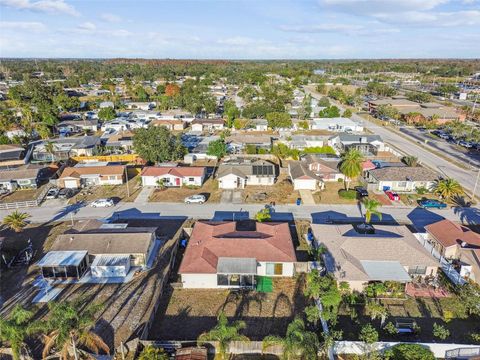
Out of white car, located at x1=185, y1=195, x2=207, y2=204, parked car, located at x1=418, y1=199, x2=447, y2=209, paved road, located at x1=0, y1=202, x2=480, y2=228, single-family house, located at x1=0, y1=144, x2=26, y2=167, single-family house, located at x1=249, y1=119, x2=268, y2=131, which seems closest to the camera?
paved road, located at x1=0, y1=202, x2=480, y2=228

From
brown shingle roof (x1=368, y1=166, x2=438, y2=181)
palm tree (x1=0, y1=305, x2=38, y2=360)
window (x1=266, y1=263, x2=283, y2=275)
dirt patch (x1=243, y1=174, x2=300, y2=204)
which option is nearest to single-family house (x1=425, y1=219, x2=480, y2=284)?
brown shingle roof (x1=368, y1=166, x2=438, y2=181)

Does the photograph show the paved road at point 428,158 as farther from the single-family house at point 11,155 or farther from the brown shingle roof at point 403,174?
the single-family house at point 11,155

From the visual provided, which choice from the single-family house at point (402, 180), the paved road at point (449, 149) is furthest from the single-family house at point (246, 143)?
the paved road at point (449, 149)

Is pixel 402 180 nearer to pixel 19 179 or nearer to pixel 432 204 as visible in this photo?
pixel 432 204

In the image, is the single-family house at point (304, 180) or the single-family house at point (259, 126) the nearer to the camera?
the single-family house at point (304, 180)

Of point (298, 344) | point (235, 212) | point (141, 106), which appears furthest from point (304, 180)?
point (141, 106)

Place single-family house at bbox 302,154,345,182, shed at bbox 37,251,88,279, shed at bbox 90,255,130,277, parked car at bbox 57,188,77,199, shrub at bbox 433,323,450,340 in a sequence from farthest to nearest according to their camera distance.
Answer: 1. single-family house at bbox 302,154,345,182
2. parked car at bbox 57,188,77,199
3. shed at bbox 90,255,130,277
4. shed at bbox 37,251,88,279
5. shrub at bbox 433,323,450,340

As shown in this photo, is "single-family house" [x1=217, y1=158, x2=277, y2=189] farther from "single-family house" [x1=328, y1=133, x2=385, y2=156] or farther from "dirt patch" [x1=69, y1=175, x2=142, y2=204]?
"single-family house" [x1=328, y1=133, x2=385, y2=156]
